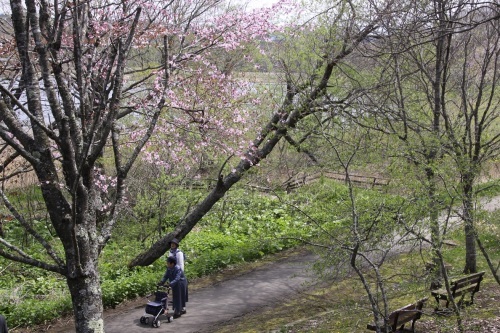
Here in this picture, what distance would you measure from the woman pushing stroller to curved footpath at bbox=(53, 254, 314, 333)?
0.79ft

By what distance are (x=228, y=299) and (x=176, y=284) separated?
5.44ft

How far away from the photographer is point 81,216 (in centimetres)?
481

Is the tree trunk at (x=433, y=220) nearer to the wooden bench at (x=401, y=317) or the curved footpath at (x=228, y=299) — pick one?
the wooden bench at (x=401, y=317)

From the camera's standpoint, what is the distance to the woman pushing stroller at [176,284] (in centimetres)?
952

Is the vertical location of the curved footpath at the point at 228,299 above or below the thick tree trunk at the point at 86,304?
below

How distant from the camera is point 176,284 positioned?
9484mm

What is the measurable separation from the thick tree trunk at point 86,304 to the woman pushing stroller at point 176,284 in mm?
4749

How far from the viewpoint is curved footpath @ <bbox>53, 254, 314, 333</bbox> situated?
30.5 feet

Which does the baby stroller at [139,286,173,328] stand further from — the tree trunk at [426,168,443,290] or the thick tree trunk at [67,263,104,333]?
the tree trunk at [426,168,443,290]

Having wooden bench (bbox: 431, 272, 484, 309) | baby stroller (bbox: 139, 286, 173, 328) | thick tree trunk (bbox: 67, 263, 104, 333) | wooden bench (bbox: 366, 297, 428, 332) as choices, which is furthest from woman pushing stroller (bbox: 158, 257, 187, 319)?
thick tree trunk (bbox: 67, 263, 104, 333)

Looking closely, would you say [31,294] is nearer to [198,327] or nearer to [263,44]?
[198,327]

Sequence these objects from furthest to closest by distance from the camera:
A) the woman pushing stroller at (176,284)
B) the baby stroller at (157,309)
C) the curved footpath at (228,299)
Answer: the woman pushing stroller at (176,284), the curved footpath at (228,299), the baby stroller at (157,309)

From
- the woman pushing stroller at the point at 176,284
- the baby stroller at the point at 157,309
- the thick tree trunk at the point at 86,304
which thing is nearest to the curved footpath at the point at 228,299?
the baby stroller at the point at 157,309

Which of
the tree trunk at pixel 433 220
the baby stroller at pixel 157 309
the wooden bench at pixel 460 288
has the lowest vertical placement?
the wooden bench at pixel 460 288
